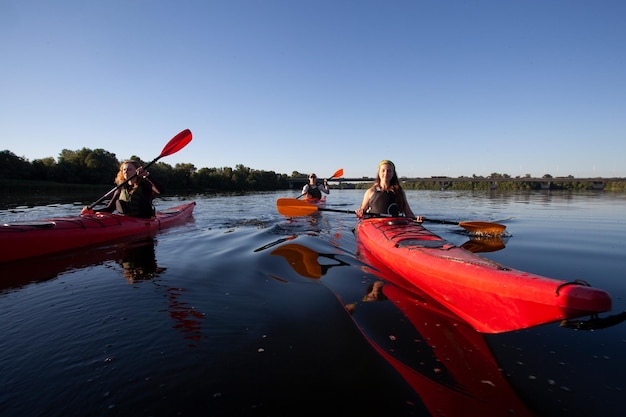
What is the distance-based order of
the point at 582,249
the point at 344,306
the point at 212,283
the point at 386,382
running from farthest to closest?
the point at 582,249, the point at 212,283, the point at 344,306, the point at 386,382

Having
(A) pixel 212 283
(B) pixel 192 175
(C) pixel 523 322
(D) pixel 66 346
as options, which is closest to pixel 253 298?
(A) pixel 212 283

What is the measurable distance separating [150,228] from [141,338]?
6711mm

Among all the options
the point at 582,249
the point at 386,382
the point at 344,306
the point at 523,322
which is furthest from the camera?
the point at 582,249

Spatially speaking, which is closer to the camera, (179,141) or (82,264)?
(82,264)

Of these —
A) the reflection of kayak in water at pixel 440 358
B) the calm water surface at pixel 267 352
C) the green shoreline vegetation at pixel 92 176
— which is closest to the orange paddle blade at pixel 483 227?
the calm water surface at pixel 267 352

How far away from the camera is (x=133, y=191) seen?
26.9 feet

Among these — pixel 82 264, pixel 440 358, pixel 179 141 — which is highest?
pixel 179 141

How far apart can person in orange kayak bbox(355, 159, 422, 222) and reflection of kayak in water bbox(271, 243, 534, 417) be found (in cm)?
282

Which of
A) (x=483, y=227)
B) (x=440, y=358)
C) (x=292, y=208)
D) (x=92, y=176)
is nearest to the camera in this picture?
(x=440, y=358)

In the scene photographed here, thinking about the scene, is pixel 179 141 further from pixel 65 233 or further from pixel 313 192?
pixel 313 192

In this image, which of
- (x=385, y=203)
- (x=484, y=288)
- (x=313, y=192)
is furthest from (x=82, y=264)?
(x=313, y=192)

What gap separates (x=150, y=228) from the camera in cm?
845

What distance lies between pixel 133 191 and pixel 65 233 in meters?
2.29

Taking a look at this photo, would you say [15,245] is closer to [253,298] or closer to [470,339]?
[253,298]
